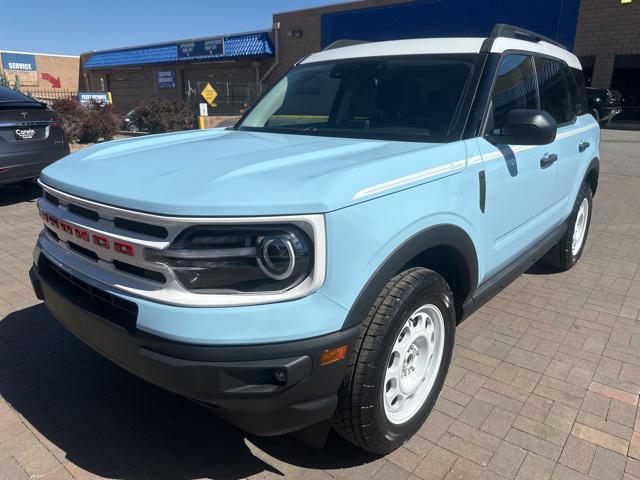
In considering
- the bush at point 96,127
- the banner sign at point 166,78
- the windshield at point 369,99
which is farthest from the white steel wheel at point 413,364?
the banner sign at point 166,78

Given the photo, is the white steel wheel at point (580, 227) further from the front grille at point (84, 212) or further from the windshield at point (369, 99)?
the front grille at point (84, 212)

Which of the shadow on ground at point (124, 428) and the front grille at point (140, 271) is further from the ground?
the front grille at point (140, 271)

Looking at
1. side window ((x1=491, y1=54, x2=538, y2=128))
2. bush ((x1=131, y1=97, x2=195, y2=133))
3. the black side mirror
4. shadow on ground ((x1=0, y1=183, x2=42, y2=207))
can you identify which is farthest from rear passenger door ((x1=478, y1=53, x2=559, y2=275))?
bush ((x1=131, y1=97, x2=195, y2=133))

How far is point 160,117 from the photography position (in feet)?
58.2

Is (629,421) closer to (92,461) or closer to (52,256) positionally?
(92,461)

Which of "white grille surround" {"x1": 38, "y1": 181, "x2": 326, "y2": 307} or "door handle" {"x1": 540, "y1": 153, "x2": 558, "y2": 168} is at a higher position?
"door handle" {"x1": 540, "y1": 153, "x2": 558, "y2": 168}

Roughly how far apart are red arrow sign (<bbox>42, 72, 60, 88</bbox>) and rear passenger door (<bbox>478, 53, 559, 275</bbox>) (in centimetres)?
5187

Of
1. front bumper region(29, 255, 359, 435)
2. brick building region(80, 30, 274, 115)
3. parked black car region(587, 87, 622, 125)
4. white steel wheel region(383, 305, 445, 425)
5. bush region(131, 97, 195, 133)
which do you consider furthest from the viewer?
brick building region(80, 30, 274, 115)

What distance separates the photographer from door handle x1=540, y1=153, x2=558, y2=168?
11.6ft

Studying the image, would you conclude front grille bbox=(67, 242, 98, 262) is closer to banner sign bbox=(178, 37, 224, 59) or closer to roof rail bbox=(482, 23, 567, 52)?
roof rail bbox=(482, 23, 567, 52)

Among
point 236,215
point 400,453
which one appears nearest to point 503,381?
point 400,453

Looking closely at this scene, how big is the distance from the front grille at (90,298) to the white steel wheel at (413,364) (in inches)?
44.6

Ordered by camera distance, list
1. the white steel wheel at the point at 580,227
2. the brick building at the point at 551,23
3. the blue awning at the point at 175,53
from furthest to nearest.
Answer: the blue awning at the point at 175,53
the brick building at the point at 551,23
the white steel wheel at the point at 580,227

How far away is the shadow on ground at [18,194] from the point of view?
303 inches
